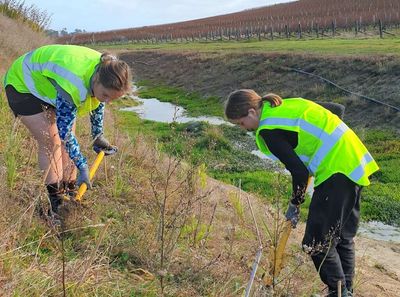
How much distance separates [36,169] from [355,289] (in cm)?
280

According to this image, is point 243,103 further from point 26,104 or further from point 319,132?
point 26,104

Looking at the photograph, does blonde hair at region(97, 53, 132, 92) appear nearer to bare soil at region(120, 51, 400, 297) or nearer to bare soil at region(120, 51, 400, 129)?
bare soil at region(120, 51, 400, 297)

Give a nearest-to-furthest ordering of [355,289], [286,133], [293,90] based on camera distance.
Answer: [286,133] < [355,289] < [293,90]

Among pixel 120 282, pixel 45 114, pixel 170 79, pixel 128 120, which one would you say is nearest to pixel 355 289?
pixel 120 282

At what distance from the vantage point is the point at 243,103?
333cm

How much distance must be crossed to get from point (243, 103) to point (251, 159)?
6.85m

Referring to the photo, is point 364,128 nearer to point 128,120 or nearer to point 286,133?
point 128,120

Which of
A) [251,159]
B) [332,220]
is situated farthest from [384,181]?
[332,220]

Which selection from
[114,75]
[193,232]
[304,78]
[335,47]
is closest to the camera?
[114,75]

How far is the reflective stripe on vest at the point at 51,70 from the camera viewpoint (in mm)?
3225

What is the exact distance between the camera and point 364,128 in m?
11.0

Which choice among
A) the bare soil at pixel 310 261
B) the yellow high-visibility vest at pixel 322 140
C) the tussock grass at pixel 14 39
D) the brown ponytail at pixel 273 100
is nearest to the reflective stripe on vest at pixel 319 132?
the yellow high-visibility vest at pixel 322 140

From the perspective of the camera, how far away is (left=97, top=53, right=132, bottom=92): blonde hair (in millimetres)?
3107

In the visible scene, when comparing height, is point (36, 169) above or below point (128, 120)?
above
